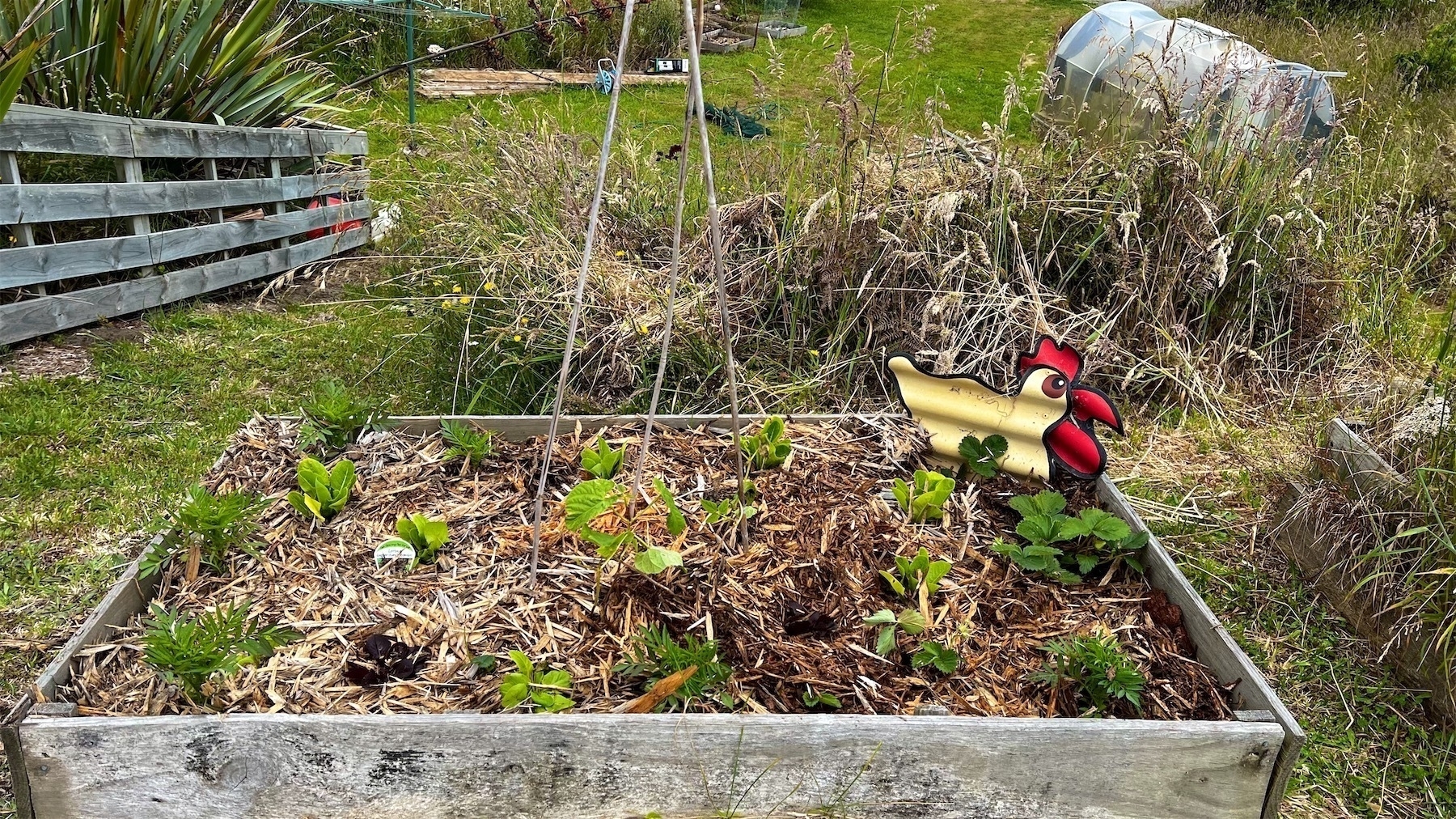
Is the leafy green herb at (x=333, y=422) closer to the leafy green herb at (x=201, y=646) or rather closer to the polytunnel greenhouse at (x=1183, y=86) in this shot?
the leafy green herb at (x=201, y=646)

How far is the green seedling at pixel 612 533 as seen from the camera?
184 cm

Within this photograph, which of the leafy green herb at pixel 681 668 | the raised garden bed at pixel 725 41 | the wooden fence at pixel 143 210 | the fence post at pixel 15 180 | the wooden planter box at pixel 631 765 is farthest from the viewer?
the raised garden bed at pixel 725 41

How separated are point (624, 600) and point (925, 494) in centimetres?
79

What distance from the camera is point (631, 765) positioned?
1.56 m

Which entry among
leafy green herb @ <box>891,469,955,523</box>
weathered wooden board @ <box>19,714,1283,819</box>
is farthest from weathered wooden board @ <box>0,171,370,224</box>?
leafy green herb @ <box>891,469,955,523</box>

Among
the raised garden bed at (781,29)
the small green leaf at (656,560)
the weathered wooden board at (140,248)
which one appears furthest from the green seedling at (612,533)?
the raised garden bed at (781,29)

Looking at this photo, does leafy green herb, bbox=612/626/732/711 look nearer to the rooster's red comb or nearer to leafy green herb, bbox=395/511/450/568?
leafy green herb, bbox=395/511/450/568

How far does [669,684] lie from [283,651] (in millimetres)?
783

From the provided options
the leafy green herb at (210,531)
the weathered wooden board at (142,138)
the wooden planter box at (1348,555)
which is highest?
the weathered wooden board at (142,138)

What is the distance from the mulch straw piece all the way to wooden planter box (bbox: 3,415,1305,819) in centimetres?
13

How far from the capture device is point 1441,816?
203cm

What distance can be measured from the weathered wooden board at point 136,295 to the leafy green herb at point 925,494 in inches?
104

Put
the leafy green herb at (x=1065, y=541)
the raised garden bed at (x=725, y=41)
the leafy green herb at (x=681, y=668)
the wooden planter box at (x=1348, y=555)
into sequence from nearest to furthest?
the leafy green herb at (x=681, y=668), the leafy green herb at (x=1065, y=541), the wooden planter box at (x=1348, y=555), the raised garden bed at (x=725, y=41)

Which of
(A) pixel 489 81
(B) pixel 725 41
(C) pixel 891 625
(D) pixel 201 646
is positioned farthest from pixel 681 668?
(B) pixel 725 41
